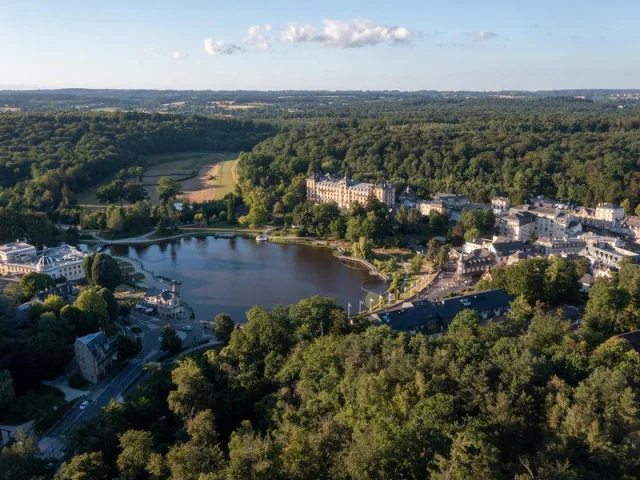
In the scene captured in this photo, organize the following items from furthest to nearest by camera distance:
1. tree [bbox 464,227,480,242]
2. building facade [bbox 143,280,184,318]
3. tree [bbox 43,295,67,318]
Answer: tree [bbox 464,227,480,242]
building facade [bbox 143,280,184,318]
tree [bbox 43,295,67,318]

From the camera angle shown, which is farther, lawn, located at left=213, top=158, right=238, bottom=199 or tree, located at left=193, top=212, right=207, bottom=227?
lawn, located at left=213, top=158, right=238, bottom=199

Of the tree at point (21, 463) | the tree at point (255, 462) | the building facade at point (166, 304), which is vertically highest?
the tree at point (255, 462)

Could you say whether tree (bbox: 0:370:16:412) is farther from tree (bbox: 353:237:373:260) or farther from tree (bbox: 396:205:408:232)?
tree (bbox: 396:205:408:232)

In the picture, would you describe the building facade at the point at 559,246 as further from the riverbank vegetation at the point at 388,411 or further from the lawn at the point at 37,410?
the lawn at the point at 37,410

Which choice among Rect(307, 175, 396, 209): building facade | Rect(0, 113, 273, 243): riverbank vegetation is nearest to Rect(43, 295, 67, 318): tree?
Rect(0, 113, 273, 243): riverbank vegetation

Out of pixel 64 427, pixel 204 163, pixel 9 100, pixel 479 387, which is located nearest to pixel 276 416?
pixel 479 387

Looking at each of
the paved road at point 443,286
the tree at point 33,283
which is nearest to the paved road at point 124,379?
the tree at point 33,283
